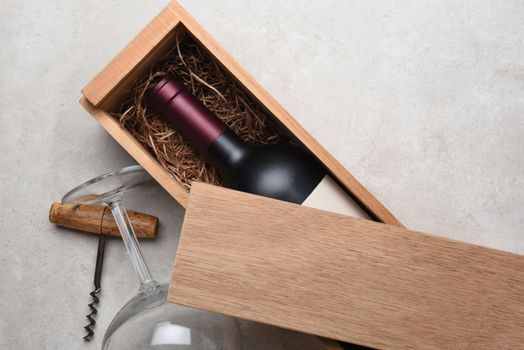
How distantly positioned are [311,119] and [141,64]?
0.39 m

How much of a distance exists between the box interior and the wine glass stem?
4.6 inches

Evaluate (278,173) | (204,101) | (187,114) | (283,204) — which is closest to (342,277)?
(283,204)

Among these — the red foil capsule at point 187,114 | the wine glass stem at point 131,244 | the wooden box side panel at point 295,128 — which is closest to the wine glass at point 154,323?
the wine glass stem at point 131,244

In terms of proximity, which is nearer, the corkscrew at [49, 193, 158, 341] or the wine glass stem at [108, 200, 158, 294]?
the wine glass stem at [108, 200, 158, 294]

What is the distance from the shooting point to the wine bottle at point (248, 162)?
2.71 ft

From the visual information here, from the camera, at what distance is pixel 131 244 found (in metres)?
0.96

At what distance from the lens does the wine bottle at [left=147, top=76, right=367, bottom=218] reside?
2.71ft

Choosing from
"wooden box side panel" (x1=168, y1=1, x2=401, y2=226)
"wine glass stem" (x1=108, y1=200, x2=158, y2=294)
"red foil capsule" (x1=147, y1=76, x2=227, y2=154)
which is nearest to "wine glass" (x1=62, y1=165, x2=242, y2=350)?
"wine glass stem" (x1=108, y1=200, x2=158, y2=294)

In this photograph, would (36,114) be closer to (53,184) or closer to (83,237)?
(53,184)

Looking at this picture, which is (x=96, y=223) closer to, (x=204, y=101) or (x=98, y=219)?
(x=98, y=219)

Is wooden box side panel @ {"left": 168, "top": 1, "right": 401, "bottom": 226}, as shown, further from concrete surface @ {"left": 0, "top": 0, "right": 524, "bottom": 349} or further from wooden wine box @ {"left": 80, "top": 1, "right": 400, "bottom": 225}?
concrete surface @ {"left": 0, "top": 0, "right": 524, "bottom": 349}

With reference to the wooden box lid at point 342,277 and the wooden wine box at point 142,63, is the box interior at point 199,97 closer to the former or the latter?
the wooden wine box at point 142,63

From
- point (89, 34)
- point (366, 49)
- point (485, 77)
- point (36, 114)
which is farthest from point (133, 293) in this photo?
point (485, 77)

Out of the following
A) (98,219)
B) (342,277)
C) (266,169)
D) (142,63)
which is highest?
(142,63)
